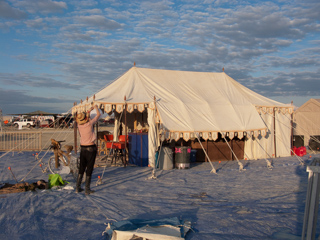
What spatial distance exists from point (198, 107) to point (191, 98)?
69 centimetres

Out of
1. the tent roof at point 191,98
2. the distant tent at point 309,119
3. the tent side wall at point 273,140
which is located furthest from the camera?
the distant tent at point 309,119

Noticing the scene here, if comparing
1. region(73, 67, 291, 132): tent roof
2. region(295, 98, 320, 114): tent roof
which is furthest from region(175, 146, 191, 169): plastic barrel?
region(295, 98, 320, 114): tent roof

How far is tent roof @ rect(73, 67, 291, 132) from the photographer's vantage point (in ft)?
37.6

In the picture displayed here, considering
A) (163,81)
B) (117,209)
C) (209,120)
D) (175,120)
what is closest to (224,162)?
(209,120)

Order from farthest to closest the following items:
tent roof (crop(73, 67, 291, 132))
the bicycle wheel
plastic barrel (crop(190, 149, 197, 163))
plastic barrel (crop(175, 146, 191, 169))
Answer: plastic barrel (crop(190, 149, 197, 163))
tent roof (crop(73, 67, 291, 132))
plastic barrel (crop(175, 146, 191, 169))
the bicycle wheel

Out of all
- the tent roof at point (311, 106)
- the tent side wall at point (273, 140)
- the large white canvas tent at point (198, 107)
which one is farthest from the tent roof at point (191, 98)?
the tent roof at point (311, 106)

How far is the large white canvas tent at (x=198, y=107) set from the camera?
442 inches

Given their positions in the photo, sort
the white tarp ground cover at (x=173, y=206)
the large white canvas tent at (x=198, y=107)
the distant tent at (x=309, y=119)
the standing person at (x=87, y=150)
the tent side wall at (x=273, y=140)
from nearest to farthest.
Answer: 1. the white tarp ground cover at (x=173, y=206)
2. the standing person at (x=87, y=150)
3. the large white canvas tent at (x=198, y=107)
4. the tent side wall at (x=273, y=140)
5. the distant tent at (x=309, y=119)

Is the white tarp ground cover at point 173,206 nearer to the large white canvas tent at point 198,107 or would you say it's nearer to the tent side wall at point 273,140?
the large white canvas tent at point 198,107

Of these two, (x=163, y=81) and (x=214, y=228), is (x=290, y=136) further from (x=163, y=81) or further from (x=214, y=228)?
(x=214, y=228)

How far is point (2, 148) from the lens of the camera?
1892 cm

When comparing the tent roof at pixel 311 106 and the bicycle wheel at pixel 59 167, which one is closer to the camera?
the bicycle wheel at pixel 59 167

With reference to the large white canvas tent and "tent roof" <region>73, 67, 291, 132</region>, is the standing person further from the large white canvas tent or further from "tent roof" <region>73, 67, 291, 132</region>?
"tent roof" <region>73, 67, 291, 132</region>

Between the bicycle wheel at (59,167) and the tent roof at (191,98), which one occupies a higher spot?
the tent roof at (191,98)
